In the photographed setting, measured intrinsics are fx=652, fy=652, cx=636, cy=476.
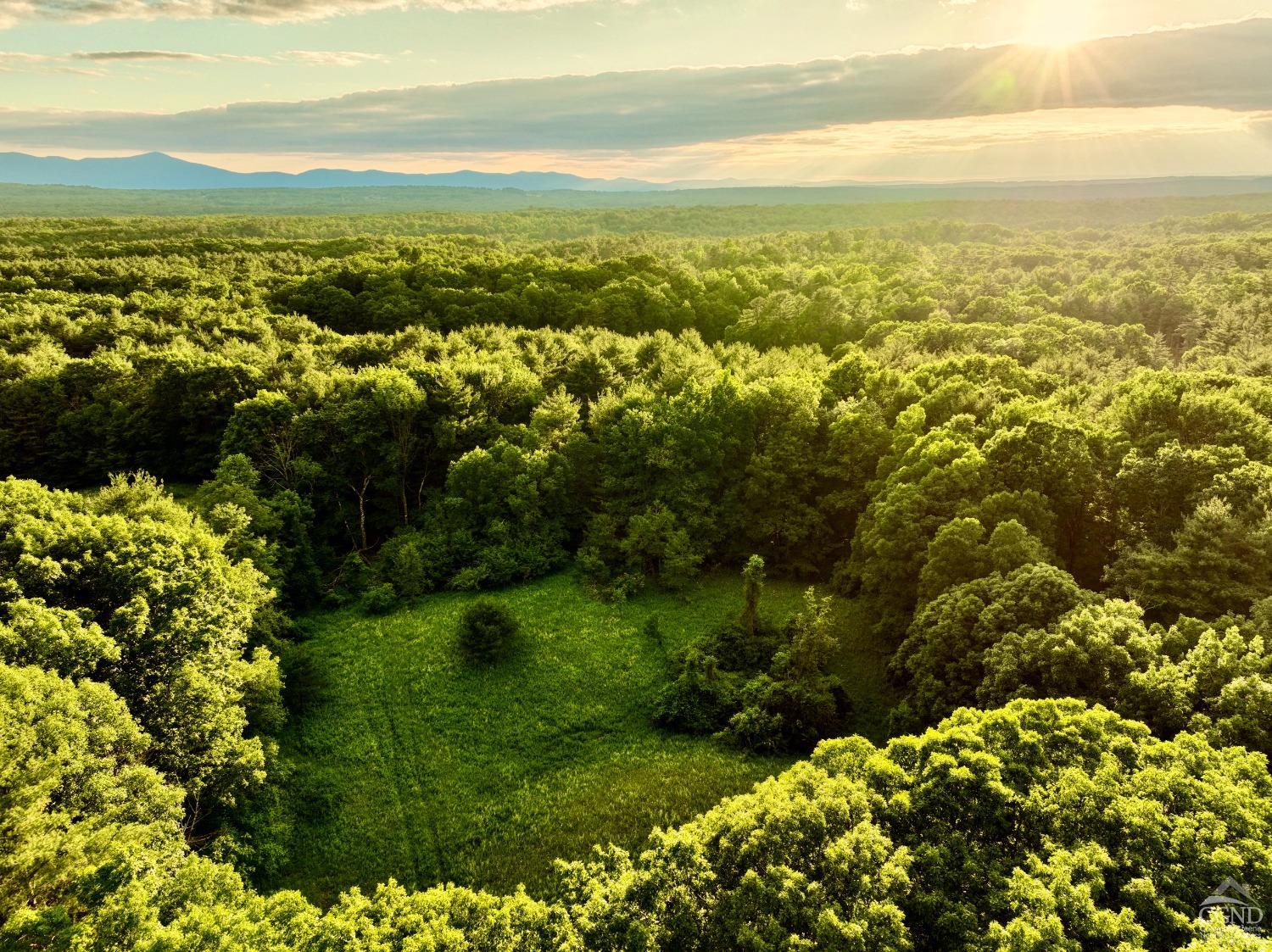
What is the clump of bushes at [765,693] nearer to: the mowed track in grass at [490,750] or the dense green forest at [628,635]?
the dense green forest at [628,635]

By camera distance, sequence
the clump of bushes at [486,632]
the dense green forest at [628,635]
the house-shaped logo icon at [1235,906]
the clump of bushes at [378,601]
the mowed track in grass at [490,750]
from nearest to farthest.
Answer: the house-shaped logo icon at [1235,906], the dense green forest at [628,635], the mowed track in grass at [490,750], the clump of bushes at [486,632], the clump of bushes at [378,601]

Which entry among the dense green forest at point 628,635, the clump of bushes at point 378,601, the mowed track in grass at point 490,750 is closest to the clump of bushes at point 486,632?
the dense green forest at point 628,635

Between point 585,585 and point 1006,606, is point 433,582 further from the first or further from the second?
point 1006,606

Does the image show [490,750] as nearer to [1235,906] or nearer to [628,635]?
[628,635]

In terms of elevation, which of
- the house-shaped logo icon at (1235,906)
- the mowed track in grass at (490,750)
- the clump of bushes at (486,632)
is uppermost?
the house-shaped logo icon at (1235,906)

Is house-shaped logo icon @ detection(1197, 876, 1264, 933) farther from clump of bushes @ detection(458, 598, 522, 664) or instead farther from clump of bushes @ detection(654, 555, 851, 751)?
clump of bushes @ detection(458, 598, 522, 664)

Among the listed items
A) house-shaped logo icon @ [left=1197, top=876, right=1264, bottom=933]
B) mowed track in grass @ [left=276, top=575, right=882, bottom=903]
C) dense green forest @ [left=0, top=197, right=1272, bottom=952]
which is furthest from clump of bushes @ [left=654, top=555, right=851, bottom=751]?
house-shaped logo icon @ [left=1197, top=876, right=1264, bottom=933]

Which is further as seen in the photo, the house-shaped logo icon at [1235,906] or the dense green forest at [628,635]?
the dense green forest at [628,635]
